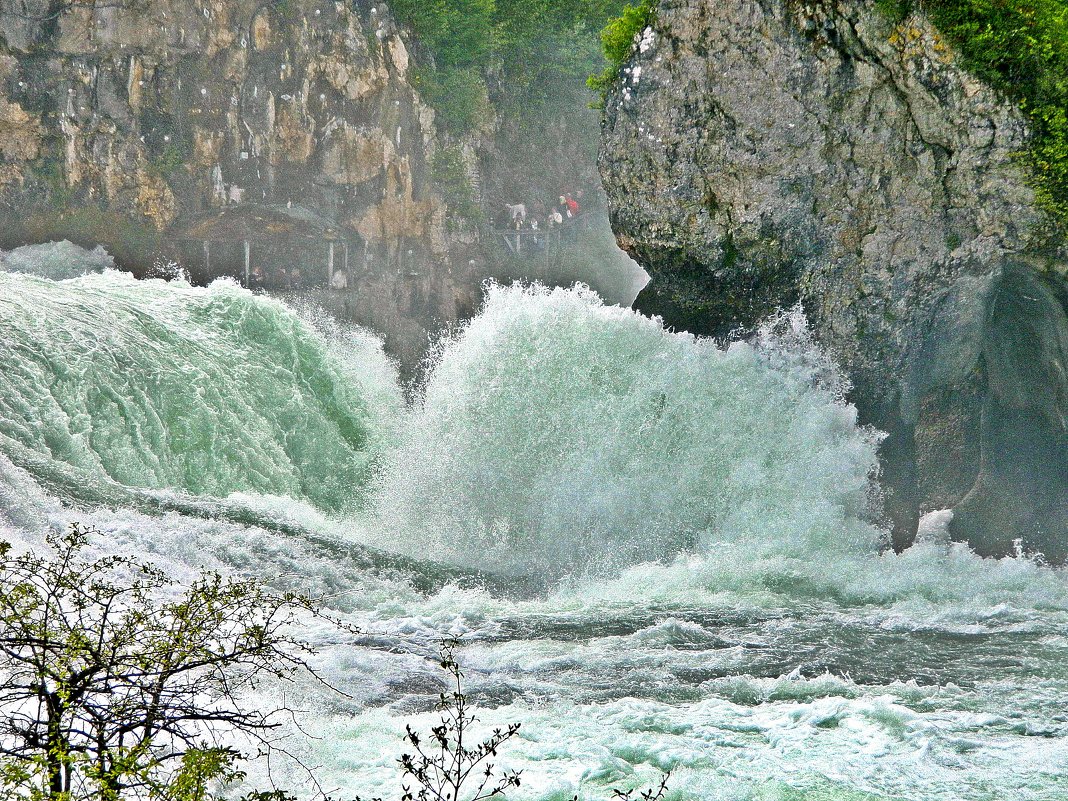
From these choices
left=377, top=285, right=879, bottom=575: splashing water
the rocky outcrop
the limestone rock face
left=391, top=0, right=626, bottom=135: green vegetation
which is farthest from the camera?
left=391, top=0, right=626, bottom=135: green vegetation

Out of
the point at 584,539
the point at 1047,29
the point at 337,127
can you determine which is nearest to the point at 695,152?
the point at 1047,29

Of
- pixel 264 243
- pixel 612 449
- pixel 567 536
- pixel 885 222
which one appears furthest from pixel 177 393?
pixel 264 243

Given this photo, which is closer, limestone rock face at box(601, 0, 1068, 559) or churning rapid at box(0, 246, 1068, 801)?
churning rapid at box(0, 246, 1068, 801)

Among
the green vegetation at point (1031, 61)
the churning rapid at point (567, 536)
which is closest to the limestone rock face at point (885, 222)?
the green vegetation at point (1031, 61)

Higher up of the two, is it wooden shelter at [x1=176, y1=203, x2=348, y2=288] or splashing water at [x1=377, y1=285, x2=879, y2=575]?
wooden shelter at [x1=176, y1=203, x2=348, y2=288]

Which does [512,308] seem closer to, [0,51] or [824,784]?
[824,784]

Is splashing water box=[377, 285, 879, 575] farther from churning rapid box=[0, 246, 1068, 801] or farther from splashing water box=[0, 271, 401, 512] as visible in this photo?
splashing water box=[0, 271, 401, 512]

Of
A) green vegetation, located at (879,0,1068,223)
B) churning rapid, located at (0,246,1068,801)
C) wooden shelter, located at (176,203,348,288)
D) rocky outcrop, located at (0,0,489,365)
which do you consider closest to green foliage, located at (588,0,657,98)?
churning rapid, located at (0,246,1068,801)
